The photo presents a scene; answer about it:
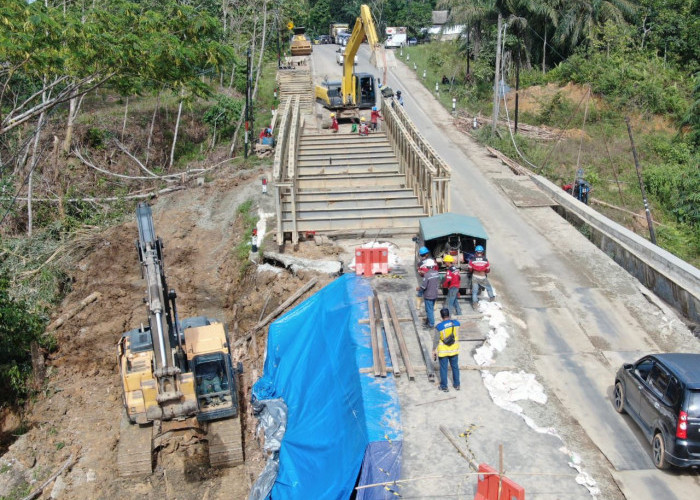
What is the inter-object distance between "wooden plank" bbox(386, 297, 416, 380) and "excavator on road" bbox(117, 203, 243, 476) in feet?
12.0

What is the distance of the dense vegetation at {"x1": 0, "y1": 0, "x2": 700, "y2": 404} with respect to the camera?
16.7 m

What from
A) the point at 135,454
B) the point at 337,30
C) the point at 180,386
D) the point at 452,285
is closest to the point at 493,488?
the point at 180,386

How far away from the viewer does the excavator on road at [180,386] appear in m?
13.1

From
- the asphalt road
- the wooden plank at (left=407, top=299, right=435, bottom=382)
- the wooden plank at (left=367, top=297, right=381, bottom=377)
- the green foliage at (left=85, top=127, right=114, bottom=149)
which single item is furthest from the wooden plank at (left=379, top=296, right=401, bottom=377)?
the green foliage at (left=85, top=127, right=114, bottom=149)

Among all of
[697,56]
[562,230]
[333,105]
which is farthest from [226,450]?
[697,56]

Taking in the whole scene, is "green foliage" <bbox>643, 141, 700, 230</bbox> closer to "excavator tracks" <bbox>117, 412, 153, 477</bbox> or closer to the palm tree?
the palm tree

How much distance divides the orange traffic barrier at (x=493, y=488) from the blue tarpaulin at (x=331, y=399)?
4.35 ft

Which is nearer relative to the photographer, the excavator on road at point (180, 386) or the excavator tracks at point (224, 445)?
the excavator on road at point (180, 386)

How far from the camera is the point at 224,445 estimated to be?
542 inches

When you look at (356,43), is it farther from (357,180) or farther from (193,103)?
(193,103)

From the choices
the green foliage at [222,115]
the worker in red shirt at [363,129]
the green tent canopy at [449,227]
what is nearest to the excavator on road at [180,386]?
the green tent canopy at [449,227]

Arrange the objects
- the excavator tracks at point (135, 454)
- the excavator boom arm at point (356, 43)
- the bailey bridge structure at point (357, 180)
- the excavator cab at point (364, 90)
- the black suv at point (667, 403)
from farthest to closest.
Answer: the excavator cab at point (364, 90) → the excavator boom arm at point (356, 43) → the bailey bridge structure at point (357, 180) → the excavator tracks at point (135, 454) → the black suv at point (667, 403)

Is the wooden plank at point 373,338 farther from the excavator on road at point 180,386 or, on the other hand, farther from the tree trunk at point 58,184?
the tree trunk at point 58,184

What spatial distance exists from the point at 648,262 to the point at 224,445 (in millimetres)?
12068
